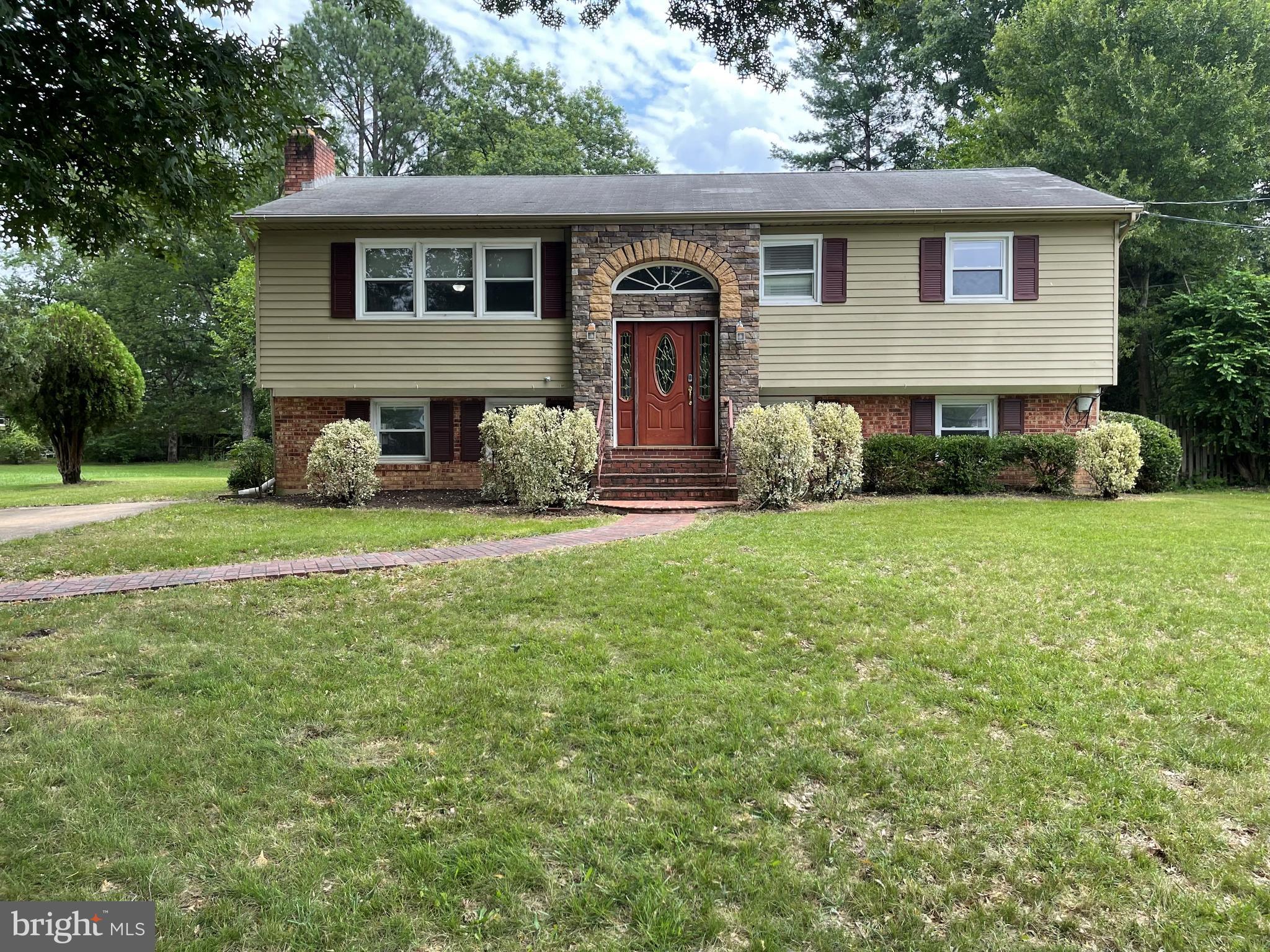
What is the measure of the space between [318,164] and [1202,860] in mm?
16929

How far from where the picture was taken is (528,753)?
2992 mm

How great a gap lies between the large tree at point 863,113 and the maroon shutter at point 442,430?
2193cm

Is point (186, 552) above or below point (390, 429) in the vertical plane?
below

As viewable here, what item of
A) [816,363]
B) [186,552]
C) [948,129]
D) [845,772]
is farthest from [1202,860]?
[948,129]

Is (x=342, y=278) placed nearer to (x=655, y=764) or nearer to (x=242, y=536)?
(x=242, y=536)

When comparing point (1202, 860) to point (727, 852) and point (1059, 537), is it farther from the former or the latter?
point (1059, 537)

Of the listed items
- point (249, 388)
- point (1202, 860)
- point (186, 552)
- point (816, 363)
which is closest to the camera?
point (1202, 860)

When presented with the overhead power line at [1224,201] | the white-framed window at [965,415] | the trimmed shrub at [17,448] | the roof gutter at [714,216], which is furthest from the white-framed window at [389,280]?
the trimmed shrub at [17,448]

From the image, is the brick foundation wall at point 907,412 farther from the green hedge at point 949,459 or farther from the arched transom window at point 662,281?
the arched transom window at point 662,281

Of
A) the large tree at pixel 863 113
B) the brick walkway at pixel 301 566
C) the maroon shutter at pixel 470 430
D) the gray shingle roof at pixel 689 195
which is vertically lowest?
the brick walkway at pixel 301 566

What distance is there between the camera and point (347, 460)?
10.5m

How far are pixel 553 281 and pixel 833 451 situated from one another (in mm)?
5534

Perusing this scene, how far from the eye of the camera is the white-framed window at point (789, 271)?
40.0 ft

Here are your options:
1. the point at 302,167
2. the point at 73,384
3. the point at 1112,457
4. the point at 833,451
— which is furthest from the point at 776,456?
the point at 73,384
